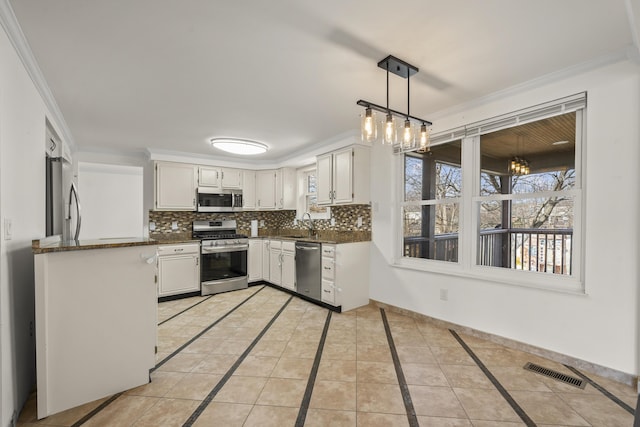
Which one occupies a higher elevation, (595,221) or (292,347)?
(595,221)

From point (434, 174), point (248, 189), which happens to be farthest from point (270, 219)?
point (434, 174)

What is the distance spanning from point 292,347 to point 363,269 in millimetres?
1588

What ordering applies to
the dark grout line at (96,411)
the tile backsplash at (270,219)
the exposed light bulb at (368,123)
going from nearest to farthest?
the dark grout line at (96,411) → the exposed light bulb at (368,123) → the tile backsplash at (270,219)

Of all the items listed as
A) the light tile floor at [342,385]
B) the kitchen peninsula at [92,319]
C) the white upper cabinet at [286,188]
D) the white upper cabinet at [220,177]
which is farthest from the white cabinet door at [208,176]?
the kitchen peninsula at [92,319]

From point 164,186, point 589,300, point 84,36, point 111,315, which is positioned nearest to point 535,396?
point 589,300

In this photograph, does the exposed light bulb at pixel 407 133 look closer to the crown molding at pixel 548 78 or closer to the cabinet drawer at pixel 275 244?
the crown molding at pixel 548 78

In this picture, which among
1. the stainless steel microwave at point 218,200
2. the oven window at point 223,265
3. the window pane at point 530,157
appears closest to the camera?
the window pane at point 530,157

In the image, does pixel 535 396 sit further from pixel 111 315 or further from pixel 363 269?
pixel 111 315

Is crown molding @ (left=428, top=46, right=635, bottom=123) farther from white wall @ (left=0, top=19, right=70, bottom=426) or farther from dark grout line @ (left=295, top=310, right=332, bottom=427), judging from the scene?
white wall @ (left=0, top=19, right=70, bottom=426)

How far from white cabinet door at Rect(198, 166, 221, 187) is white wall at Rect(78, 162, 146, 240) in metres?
1.07

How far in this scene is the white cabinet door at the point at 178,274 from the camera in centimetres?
414

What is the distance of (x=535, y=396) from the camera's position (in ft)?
6.33

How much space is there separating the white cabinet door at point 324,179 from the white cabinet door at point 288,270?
973mm

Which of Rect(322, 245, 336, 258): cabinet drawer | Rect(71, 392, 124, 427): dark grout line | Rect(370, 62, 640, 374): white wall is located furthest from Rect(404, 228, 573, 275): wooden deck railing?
Rect(71, 392, 124, 427): dark grout line
